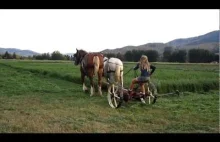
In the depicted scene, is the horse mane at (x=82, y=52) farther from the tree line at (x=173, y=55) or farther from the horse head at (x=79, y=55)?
the tree line at (x=173, y=55)

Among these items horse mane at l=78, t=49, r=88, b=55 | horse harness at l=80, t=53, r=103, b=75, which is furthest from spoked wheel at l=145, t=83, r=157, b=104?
horse mane at l=78, t=49, r=88, b=55

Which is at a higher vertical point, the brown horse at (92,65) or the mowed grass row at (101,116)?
the brown horse at (92,65)

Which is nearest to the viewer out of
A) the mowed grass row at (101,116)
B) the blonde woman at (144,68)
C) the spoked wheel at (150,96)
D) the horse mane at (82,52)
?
the mowed grass row at (101,116)

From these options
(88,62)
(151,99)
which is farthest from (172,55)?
(88,62)

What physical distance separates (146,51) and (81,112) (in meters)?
3.43

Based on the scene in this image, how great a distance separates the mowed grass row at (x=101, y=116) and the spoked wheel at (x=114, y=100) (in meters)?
0.19

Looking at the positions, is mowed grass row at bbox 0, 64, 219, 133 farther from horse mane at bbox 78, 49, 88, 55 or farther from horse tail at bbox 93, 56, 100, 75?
horse mane at bbox 78, 49, 88, 55

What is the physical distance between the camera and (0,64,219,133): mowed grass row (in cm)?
512

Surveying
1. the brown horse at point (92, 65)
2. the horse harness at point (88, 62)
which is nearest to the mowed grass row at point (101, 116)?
the brown horse at point (92, 65)

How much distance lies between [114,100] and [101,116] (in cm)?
126

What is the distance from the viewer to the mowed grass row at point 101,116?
5.12 metres

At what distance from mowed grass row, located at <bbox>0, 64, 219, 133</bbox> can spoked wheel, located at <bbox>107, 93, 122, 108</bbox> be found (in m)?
0.19
